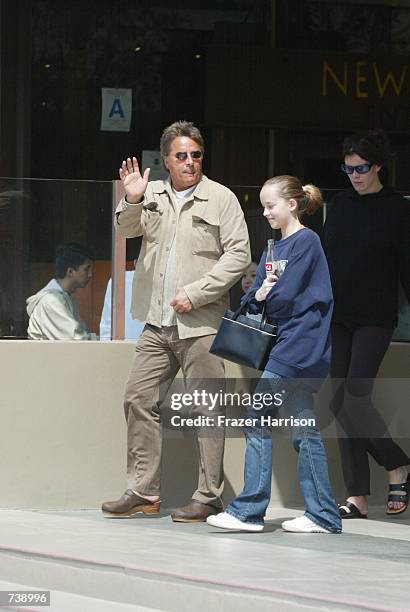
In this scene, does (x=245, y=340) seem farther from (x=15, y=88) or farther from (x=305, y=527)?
(x=15, y=88)

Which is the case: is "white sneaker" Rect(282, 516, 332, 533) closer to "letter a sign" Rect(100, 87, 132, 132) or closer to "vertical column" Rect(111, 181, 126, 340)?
"vertical column" Rect(111, 181, 126, 340)

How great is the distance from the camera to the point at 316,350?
7.10 m

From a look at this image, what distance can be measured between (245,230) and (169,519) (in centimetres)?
161

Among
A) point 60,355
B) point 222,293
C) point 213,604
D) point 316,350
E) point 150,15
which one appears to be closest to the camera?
point 213,604

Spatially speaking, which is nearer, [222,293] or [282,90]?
[222,293]

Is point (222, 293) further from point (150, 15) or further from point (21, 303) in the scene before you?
point (150, 15)

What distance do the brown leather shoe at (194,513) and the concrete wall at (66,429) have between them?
600 mm

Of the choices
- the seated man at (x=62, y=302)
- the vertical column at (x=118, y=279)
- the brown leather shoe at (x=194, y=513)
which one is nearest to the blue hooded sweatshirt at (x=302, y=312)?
the brown leather shoe at (x=194, y=513)

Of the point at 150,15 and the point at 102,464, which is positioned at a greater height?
the point at 150,15

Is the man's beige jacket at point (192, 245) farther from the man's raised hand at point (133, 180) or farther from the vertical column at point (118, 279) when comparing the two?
the vertical column at point (118, 279)

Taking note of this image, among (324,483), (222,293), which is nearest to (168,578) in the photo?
(324,483)

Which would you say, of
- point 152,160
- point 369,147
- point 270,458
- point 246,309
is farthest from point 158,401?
point 152,160

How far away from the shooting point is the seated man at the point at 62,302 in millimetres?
8156

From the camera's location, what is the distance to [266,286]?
7.14 m
